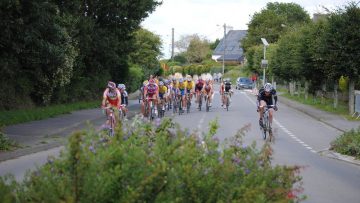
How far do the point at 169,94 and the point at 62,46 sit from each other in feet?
30.6

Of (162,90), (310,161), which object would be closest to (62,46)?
(162,90)

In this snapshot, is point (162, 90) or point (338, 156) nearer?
point (338, 156)

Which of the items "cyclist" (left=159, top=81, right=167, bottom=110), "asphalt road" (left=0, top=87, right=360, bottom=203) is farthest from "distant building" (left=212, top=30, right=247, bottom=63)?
"asphalt road" (left=0, top=87, right=360, bottom=203)

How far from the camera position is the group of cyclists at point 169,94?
1984 centimetres

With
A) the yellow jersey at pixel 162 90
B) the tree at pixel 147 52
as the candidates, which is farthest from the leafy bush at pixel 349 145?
the tree at pixel 147 52

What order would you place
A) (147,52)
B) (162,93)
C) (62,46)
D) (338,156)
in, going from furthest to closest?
(147,52) → (162,93) → (62,46) → (338,156)

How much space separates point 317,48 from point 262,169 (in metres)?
31.0

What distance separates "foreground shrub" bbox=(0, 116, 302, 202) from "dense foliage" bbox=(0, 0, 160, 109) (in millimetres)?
12886

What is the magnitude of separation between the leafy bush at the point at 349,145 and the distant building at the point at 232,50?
130102mm

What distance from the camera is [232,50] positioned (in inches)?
6220

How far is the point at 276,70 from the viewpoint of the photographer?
207 ft

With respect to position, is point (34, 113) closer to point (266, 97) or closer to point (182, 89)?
point (266, 97)

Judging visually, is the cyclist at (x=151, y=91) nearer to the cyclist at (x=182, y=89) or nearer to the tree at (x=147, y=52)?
the cyclist at (x=182, y=89)

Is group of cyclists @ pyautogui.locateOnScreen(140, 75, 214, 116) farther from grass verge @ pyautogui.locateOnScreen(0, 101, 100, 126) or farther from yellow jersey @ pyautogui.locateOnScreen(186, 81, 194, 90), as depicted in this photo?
grass verge @ pyautogui.locateOnScreen(0, 101, 100, 126)
